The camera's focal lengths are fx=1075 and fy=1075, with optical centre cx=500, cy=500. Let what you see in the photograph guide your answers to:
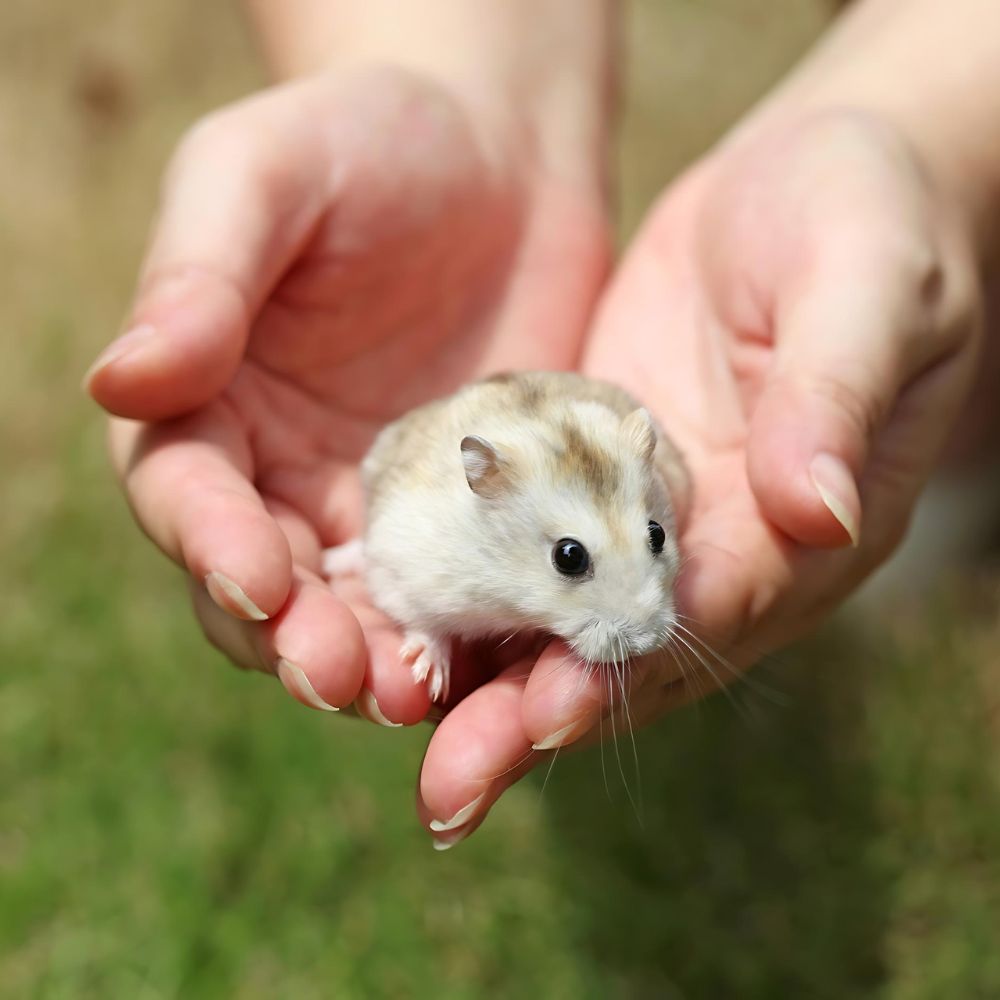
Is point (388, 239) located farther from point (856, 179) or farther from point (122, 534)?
point (122, 534)

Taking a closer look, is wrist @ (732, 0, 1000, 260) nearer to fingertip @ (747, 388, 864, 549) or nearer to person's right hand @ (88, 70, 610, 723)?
person's right hand @ (88, 70, 610, 723)

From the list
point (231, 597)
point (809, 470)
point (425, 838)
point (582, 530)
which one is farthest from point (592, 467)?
point (425, 838)

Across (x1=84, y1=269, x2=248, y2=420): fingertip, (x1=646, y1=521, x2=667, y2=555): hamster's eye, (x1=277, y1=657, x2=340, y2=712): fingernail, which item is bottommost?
(x1=277, y1=657, x2=340, y2=712): fingernail

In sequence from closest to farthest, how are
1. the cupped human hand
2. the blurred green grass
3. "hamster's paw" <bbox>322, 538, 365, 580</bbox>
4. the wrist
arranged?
the cupped human hand
"hamster's paw" <bbox>322, 538, 365, 580</bbox>
the wrist
the blurred green grass

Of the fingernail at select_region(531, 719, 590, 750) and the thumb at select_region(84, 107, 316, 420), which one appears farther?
the thumb at select_region(84, 107, 316, 420)

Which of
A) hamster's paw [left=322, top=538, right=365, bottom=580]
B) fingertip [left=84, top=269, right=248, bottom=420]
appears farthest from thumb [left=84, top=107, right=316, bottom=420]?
hamster's paw [left=322, top=538, right=365, bottom=580]

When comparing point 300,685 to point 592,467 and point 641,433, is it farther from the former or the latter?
point 641,433


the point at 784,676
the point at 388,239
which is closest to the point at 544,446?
the point at 388,239

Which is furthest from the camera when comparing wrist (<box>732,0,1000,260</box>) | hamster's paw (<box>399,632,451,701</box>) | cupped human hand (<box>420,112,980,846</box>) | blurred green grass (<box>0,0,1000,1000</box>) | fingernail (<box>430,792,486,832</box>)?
blurred green grass (<box>0,0,1000,1000</box>)
